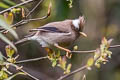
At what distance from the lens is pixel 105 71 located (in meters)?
7.31

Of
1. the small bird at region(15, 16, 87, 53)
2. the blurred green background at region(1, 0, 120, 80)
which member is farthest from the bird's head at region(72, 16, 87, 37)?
the blurred green background at region(1, 0, 120, 80)

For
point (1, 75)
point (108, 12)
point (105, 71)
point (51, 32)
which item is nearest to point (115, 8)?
point (108, 12)

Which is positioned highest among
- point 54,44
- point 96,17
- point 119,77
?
point 96,17

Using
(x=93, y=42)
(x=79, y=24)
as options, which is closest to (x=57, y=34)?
(x=79, y=24)

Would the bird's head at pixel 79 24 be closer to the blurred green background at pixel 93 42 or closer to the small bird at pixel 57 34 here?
the small bird at pixel 57 34

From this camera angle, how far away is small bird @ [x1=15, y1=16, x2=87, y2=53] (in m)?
3.61

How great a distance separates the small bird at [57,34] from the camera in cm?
361

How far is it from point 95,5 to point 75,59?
1.03 meters

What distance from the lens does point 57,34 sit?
369 cm

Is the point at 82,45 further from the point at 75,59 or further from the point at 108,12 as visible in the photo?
the point at 108,12

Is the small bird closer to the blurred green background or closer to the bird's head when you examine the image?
the bird's head

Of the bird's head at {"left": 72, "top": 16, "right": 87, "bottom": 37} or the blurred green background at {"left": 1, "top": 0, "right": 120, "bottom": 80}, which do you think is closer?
the bird's head at {"left": 72, "top": 16, "right": 87, "bottom": 37}

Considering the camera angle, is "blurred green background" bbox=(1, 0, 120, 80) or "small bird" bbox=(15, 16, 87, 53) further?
"blurred green background" bbox=(1, 0, 120, 80)

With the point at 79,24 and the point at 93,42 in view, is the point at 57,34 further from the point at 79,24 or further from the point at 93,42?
the point at 93,42
